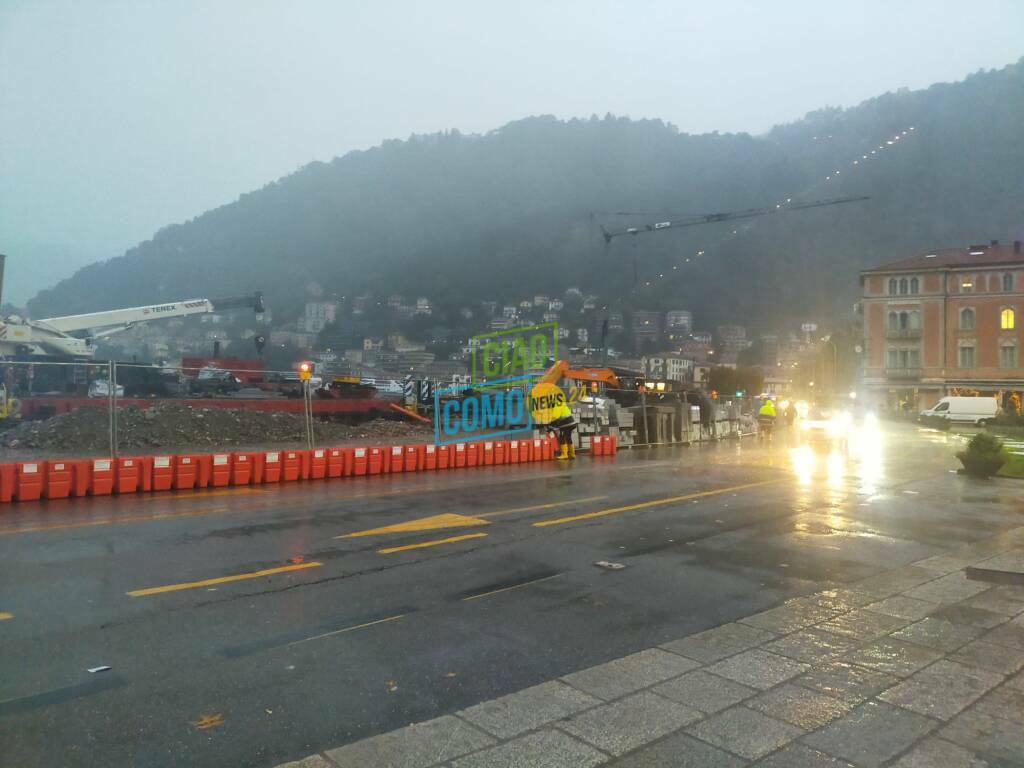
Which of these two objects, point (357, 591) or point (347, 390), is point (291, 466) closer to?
point (357, 591)

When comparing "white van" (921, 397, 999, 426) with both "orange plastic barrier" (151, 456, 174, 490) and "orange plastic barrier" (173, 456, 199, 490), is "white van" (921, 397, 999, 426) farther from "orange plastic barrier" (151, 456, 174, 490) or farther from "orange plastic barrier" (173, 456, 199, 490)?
"orange plastic barrier" (151, 456, 174, 490)

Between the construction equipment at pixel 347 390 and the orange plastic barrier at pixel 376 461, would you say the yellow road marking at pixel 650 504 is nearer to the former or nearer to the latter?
the orange plastic barrier at pixel 376 461

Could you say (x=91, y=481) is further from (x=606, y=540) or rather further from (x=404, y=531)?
(x=606, y=540)

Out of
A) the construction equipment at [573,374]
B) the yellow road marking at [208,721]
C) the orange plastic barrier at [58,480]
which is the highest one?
the construction equipment at [573,374]


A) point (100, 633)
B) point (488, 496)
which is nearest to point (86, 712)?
point (100, 633)

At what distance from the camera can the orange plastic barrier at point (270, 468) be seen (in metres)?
16.0

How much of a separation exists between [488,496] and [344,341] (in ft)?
412

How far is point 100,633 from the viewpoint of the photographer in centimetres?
586

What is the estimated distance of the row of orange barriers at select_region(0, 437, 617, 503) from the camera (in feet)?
43.9

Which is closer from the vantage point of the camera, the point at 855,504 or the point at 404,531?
the point at 404,531

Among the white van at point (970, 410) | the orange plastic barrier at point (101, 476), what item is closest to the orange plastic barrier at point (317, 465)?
the orange plastic barrier at point (101, 476)

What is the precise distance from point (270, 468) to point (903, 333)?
61302 mm

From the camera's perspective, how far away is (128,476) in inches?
563

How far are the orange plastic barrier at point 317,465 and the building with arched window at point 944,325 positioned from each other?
54.9 metres
